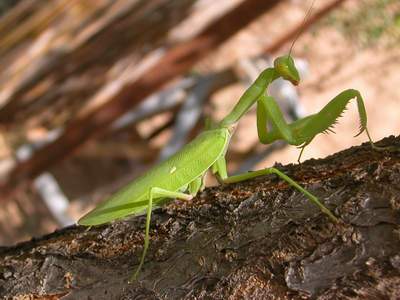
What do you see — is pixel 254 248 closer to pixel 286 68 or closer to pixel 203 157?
pixel 203 157

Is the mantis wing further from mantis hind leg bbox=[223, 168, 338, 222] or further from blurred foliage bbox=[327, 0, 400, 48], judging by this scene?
blurred foliage bbox=[327, 0, 400, 48]

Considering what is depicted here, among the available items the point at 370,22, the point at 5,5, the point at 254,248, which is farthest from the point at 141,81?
the point at 254,248

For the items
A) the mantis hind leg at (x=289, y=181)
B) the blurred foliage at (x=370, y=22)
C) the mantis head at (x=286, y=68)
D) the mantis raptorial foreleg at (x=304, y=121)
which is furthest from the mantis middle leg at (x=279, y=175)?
the blurred foliage at (x=370, y=22)

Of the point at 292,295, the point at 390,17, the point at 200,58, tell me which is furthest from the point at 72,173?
the point at 292,295

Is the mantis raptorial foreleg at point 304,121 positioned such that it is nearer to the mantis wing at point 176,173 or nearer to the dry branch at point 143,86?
the mantis wing at point 176,173

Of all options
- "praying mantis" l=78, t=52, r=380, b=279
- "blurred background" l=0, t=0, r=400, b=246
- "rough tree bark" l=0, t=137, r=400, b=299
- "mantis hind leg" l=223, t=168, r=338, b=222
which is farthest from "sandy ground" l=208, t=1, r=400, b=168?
"rough tree bark" l=0, t=137, r=400, b=299

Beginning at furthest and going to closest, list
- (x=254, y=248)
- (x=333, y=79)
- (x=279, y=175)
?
(x=333, y=79)
(x=279, y=175)
(x=254, y=248)
